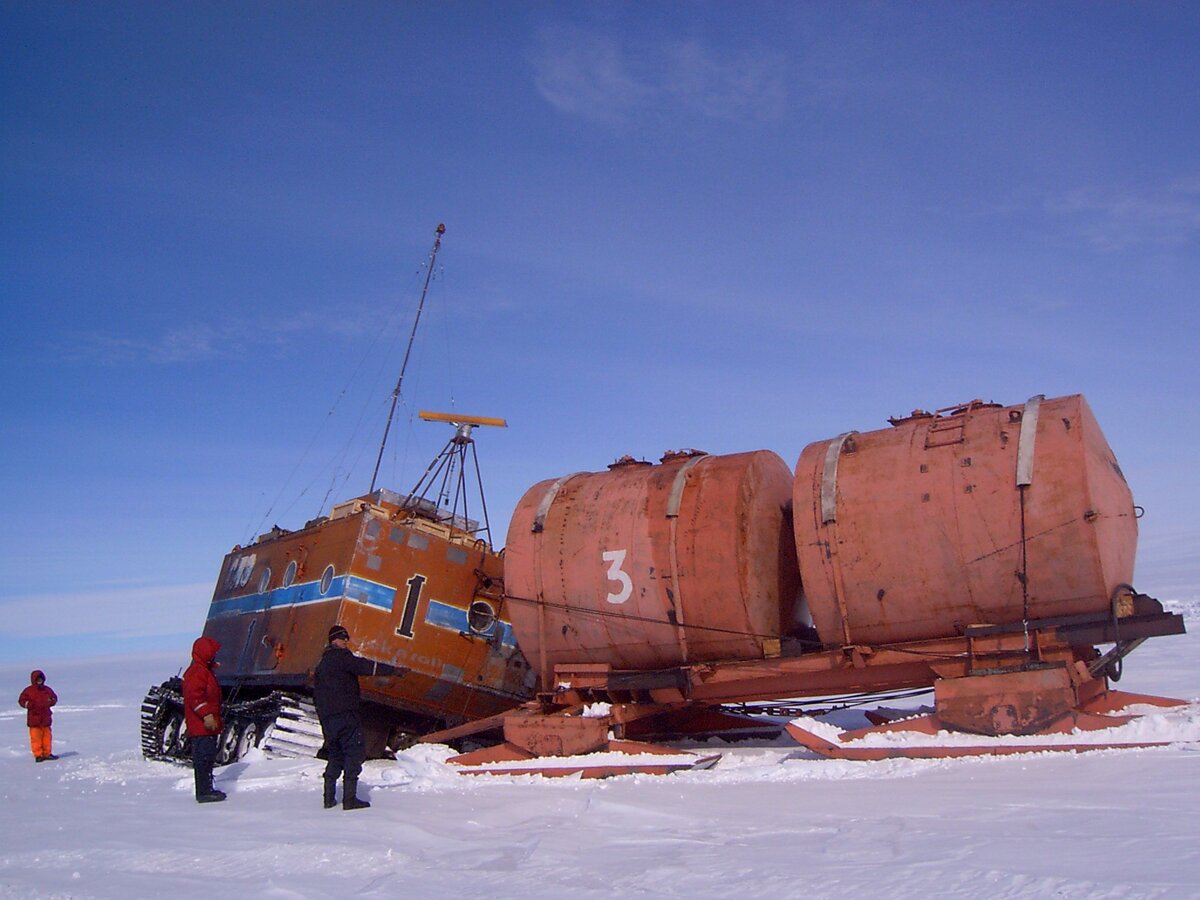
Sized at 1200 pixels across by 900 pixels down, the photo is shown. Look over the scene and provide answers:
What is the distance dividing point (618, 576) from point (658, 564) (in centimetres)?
54

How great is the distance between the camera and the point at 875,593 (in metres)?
8.88

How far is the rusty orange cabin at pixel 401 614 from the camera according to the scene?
40.6 feet

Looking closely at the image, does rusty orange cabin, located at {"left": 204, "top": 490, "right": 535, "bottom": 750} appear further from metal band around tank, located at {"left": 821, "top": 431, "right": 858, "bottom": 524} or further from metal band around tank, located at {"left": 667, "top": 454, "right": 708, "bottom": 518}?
metal band around tank, located at {"left": 821, "top": 431, "right": 858, "bottom": 524}

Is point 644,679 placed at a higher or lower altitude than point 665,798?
higher

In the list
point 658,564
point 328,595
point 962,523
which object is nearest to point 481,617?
point 328,595

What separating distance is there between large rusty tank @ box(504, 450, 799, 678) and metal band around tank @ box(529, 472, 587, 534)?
15 mm

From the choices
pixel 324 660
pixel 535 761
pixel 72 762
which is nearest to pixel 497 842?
pixel 324 660

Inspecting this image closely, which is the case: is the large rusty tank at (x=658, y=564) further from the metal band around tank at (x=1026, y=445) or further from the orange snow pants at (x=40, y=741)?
the orange snow pants at (x=40, y=741)

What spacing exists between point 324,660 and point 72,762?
8879mm

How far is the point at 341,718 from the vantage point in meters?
7.70

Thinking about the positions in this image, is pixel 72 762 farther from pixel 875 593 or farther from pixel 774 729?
pixel 875 593

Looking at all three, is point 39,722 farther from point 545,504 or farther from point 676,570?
point 676,570

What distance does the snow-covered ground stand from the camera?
430cm

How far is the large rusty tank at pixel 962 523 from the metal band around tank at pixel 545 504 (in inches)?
124
